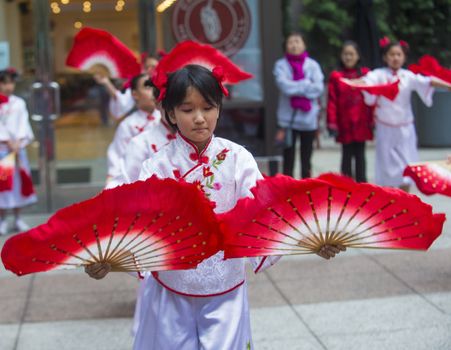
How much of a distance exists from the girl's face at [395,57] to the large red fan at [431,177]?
312cm

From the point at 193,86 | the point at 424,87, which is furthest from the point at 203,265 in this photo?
the point at 424,87

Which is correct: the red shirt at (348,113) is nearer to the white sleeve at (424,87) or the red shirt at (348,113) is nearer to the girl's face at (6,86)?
the white sleeve at (424,87)

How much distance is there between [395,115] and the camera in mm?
7688

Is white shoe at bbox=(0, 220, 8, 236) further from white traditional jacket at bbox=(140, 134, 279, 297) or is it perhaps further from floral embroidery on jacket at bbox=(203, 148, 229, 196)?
floral embroidery on jacket at bbox=(203, 148, 229, 196)

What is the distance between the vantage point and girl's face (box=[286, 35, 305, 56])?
8.50 m

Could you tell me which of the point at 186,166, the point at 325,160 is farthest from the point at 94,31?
the point at 325,160

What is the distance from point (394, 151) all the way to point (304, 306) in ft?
9.98

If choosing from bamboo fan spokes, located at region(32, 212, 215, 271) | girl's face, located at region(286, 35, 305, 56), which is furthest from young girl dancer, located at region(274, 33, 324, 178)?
bamboo fan spokes, located at region(32, 212, 215, 271)

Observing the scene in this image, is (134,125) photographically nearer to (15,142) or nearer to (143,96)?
(143,96)

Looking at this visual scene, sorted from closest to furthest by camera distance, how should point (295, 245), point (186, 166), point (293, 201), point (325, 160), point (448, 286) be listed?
point (293, 201)
point (295, 245)
point (186, 166)
point (448, 286)
point (325, 160)

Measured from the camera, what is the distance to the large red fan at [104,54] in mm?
5789

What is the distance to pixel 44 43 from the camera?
852 cm

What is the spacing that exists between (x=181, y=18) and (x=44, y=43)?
144 centimetres

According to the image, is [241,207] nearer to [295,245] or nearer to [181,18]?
[295,245]
